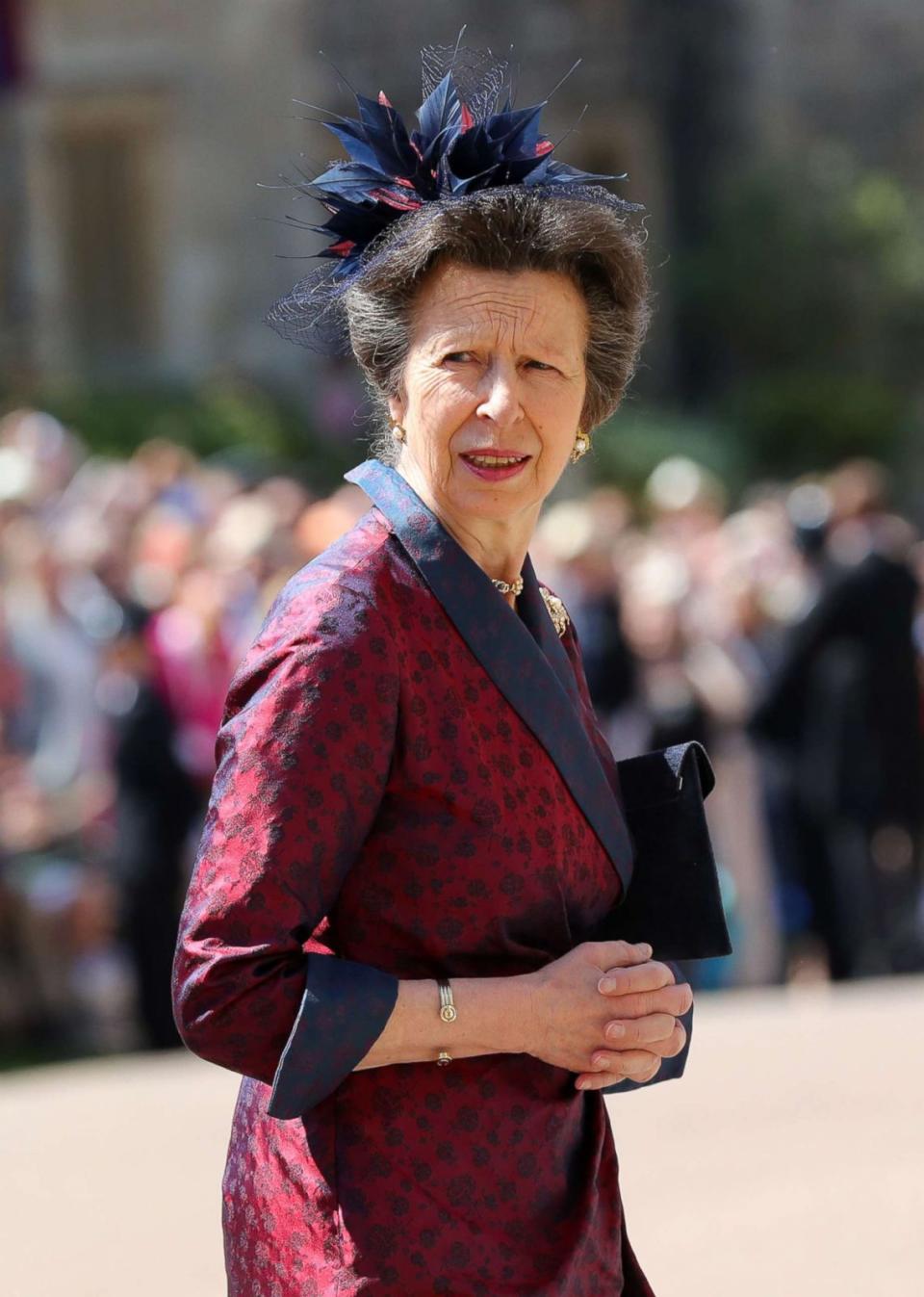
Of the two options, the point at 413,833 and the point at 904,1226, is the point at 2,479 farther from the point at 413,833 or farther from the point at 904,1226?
the point at 413,833

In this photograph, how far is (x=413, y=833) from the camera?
2.24 metres

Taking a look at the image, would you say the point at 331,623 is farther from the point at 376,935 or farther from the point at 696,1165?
the point at 696,1165

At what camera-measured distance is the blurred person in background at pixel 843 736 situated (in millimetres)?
7891

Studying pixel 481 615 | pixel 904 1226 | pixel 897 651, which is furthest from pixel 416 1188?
pixel 897 651

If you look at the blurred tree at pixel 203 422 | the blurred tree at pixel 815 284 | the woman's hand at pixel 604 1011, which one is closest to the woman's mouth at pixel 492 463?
the woman's hand at pixel 604 1011

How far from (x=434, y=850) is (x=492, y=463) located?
45 cm

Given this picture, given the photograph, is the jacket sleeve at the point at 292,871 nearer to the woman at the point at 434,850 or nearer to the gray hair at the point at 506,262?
the woman at the point at 434,850

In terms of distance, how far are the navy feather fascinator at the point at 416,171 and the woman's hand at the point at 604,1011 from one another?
830 millimetres

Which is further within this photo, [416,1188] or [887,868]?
[887,868]

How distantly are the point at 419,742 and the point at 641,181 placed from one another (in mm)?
19912

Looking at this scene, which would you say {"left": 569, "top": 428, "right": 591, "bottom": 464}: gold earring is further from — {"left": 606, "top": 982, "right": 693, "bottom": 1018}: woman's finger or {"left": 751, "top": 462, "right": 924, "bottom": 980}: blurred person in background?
{"left": 751, "top": 462, "right": 924, "bottom": 980}: blurred person in background

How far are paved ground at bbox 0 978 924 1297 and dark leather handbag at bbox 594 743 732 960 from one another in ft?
8.02

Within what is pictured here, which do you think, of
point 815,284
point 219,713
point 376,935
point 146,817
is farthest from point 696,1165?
point 815,284

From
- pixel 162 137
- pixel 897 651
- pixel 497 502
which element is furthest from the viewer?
pixel 162 137
